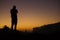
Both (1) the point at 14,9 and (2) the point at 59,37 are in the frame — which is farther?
(1) the point at 14,9

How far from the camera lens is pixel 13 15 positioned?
1486 cm

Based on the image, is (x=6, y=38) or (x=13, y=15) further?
(x=13, y=15)

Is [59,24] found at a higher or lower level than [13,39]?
higher

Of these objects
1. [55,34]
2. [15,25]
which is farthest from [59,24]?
[55,34]

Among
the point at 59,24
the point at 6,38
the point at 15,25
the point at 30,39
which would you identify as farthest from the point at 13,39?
the point at 59,24

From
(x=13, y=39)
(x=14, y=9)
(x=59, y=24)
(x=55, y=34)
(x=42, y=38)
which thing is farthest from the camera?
(x=59, y=24)

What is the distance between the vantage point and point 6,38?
30.5 feet

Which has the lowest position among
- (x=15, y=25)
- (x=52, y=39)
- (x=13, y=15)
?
(x=52, y=39)

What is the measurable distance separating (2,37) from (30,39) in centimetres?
158

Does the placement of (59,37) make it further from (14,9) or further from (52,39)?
(14,9)

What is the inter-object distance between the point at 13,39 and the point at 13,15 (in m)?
5.84

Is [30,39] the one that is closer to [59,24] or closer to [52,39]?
[52,39]

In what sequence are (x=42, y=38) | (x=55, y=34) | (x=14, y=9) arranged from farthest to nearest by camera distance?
(x=14, y=9), (x=55, y=34), (x=42, y=38)

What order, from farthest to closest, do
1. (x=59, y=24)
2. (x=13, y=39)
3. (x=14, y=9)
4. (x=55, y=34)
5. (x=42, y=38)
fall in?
(x=59, y=24) → (x=14, y=9) → (x=55, y=34) → (x=42, y=38) → (x=13, y=39)
